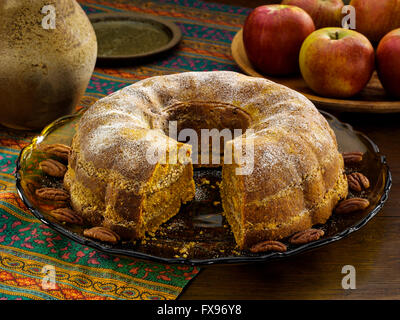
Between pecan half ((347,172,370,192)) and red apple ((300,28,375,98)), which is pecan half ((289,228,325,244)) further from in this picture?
red apple ((300,28,375,98))

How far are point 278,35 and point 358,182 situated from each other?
0.89 meters

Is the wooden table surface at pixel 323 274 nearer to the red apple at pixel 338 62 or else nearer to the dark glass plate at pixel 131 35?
the red apple at pixel 338 62

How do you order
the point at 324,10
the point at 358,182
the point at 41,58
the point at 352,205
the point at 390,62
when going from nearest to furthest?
the point at 352,205 → the point at 358,182 → the point at 41,58 → the point at 390,62 → the point at 324,10

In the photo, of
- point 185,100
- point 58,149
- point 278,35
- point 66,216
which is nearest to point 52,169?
point 58,149

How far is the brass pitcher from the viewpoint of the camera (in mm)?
1940

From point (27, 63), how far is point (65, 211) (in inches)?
26.7

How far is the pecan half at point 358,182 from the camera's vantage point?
1703 millimetres

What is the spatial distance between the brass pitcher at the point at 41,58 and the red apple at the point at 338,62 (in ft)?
2.88

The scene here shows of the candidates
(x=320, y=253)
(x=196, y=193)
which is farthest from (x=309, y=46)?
(x=320, y=253)

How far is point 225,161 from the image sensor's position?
66.1 inches

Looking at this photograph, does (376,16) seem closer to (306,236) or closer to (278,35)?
(278,35)

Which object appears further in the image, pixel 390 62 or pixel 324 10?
pixel 324 10

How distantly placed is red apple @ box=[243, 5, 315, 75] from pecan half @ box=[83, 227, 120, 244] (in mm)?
1224

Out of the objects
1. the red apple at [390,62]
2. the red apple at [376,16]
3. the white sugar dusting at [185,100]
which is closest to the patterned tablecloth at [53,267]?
the white sugar dusting at [185,100]
